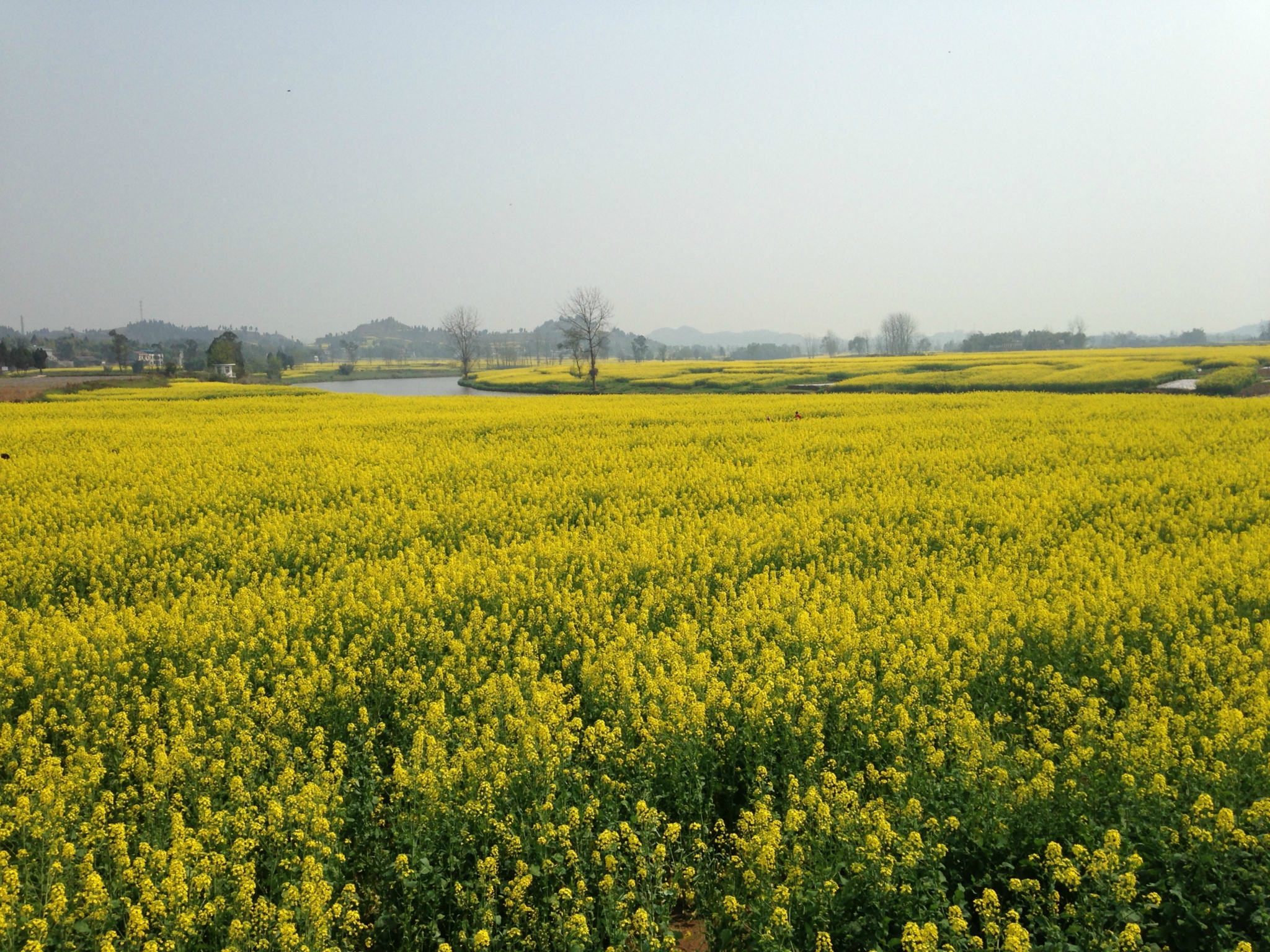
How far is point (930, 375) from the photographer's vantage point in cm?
5312

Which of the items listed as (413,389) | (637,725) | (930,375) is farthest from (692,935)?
(413,389)

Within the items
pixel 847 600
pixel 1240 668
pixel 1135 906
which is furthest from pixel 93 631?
pixel 1240 668

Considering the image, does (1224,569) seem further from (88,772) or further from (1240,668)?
(88,772)

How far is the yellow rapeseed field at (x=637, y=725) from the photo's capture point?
3455 millimetres

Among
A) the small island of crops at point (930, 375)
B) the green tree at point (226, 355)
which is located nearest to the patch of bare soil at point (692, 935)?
the small island of crops at point (930, 375)

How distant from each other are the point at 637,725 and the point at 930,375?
53.7 meters

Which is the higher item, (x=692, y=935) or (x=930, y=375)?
(x=930, y=375)

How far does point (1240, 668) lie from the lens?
5523 millimetres

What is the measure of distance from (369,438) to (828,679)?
1738cm

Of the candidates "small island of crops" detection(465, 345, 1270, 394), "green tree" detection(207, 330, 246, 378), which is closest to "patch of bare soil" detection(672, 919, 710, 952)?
"small island of crops" detection(465, 345, 1270, 394)

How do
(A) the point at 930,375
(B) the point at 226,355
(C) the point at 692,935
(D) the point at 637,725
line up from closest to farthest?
(C) the point at 692,935 < (D) the point at 637,725 < (A) the point at 930,375 < (B) the point at 226,355

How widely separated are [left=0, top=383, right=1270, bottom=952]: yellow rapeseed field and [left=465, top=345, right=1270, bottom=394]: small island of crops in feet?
125

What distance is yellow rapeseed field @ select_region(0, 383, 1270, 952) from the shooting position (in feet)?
11.3

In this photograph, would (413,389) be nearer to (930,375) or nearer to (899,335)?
(930,375)
